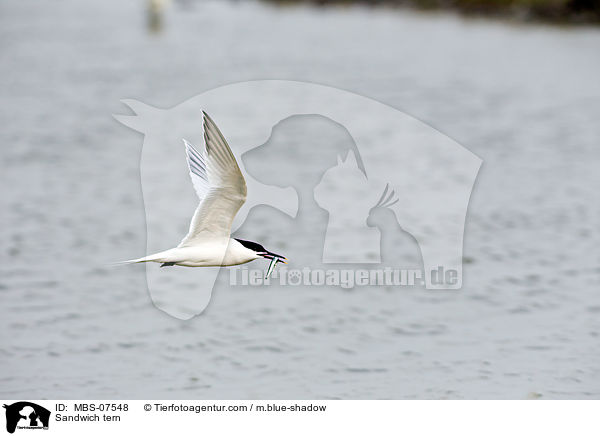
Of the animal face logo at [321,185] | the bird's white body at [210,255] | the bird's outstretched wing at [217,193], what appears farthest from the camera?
the animal face logo at [321,185]

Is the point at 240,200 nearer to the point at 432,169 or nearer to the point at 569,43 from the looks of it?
the point at 432,169

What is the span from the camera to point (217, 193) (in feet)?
14.0

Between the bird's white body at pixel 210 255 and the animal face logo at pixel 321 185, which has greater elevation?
the animal face logo at pixel 321 185

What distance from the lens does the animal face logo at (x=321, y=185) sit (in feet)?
31.6

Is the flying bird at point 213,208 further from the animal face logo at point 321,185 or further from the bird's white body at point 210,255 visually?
the animal face logo at point 321,185
